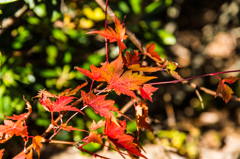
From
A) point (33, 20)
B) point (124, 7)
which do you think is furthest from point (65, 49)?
point (124, 7)

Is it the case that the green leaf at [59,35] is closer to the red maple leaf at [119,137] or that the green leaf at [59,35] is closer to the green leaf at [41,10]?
the green leaf at [41,10]

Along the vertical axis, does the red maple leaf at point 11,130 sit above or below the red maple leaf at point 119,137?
below

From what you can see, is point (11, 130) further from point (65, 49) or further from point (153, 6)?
point (153, 6)

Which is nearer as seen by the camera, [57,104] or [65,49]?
[57,104]

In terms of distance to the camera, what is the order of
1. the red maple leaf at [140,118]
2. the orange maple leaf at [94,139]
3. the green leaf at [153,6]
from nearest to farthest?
the orange maple leaf at [94,139] → the red maple leaf at [140,118] → the green leaf at [153,6]

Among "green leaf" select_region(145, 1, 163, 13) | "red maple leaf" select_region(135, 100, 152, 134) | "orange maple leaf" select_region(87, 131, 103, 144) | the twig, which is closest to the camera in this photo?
"orange maple leaf" select_region(87, 131, 103, 144)

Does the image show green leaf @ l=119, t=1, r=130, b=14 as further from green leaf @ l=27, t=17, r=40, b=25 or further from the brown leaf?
the brown leaf

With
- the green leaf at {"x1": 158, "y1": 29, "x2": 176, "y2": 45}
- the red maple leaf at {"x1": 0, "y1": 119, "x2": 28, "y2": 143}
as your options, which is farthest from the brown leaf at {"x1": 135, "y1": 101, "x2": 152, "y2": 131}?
the green leaf at {"x1": 158, "y1": 29, "x2": 176, "y2": 45}

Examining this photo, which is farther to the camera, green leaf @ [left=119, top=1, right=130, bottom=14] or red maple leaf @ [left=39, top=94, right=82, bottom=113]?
green leaf @ [left=119, top=1, right=130, bottom=14]

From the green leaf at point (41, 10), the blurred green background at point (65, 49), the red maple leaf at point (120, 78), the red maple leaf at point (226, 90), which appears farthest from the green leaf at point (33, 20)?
the red maple leaf at point (226, 90)

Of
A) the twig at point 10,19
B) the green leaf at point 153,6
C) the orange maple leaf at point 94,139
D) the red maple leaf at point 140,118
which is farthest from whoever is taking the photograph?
the green leaf at point 153,6

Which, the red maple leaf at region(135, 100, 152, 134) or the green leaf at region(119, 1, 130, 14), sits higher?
the green leaf at region(119, 1, 130, 14)

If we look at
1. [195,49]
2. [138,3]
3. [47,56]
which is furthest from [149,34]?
[195,49]

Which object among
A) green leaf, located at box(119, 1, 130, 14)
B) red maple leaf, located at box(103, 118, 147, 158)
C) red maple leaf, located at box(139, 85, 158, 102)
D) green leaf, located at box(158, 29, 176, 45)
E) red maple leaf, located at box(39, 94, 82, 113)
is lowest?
red maple leaf, located at box(103, 118, 147, 158)
